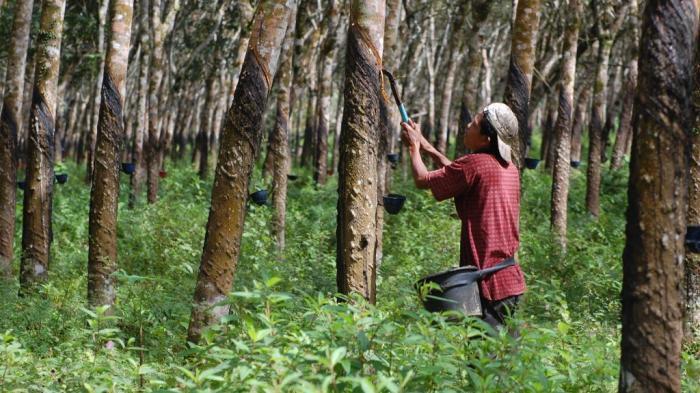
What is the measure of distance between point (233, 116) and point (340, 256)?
3.73 ft

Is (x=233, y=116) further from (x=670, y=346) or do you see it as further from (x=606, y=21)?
(x=606, y=21)

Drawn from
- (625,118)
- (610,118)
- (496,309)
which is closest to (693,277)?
(496,309)

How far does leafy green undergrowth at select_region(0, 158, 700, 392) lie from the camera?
301cm

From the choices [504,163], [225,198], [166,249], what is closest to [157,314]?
[225,198]

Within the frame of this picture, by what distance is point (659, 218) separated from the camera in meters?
2.60

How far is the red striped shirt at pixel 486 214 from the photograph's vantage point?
4.13 m

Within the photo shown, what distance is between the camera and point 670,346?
2.62 metres

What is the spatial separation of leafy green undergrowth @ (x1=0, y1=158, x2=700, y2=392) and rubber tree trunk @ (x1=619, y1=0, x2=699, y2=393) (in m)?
0.47

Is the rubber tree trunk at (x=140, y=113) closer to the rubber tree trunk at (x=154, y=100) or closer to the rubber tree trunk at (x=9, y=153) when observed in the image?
the rubber tree trunk at (x=154, y=100)

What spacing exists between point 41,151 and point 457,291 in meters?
5.33

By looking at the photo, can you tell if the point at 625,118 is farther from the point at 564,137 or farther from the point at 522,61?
the point at 522,61

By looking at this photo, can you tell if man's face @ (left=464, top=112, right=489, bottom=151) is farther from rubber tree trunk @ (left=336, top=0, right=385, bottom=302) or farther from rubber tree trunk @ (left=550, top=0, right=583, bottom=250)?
rubber tree trunk @ (left=550, top=0, right=583, bottom=250)

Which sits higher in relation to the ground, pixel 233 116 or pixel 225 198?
pixel 233 116

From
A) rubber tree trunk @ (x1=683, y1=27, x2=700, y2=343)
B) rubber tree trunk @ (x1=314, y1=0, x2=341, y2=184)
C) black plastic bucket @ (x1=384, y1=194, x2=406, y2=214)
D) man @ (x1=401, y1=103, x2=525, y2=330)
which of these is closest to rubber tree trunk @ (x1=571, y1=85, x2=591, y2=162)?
rubber tree trunk @ (x1=314, y1=0, x2=341, y2=184)
